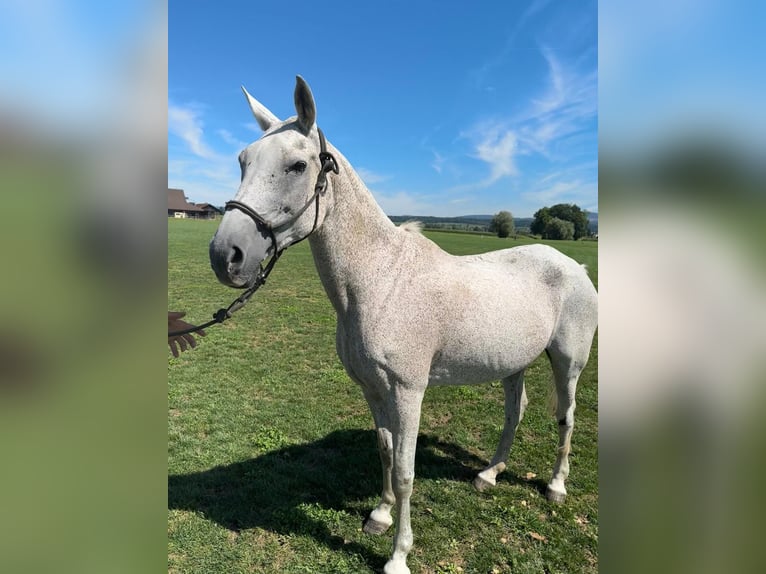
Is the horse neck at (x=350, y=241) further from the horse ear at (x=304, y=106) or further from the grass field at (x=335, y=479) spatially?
the grass field at (x=335, y=479)

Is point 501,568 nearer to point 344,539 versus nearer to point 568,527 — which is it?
point 568,527

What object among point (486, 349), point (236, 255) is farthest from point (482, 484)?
point (236, 255)

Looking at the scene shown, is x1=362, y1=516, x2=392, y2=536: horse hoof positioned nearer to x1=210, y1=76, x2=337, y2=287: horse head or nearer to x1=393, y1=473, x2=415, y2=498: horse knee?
x1=393, y1=473, x2=415, y2=498: horse knee

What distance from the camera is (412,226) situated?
290 cm

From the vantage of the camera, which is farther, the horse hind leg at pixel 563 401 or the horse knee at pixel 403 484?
the horse hind leg at pixel 563 401

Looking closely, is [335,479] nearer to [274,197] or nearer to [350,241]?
[350,241]

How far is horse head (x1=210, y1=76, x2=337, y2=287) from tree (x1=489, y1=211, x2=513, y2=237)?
44789 mm

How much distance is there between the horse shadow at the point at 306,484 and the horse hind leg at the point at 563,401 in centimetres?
47

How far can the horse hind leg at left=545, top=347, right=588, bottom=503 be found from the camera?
3.46 meters

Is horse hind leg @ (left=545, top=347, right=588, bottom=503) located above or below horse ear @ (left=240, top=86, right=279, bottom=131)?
below

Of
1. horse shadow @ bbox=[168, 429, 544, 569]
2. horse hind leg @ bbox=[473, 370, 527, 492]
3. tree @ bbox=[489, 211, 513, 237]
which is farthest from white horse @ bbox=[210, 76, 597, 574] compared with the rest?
tree @ bbox=[489, 211, 513, 237]

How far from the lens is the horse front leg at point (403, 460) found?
8.45 ft

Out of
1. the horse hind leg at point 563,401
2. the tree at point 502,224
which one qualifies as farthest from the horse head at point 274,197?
the tree at point 502,224
